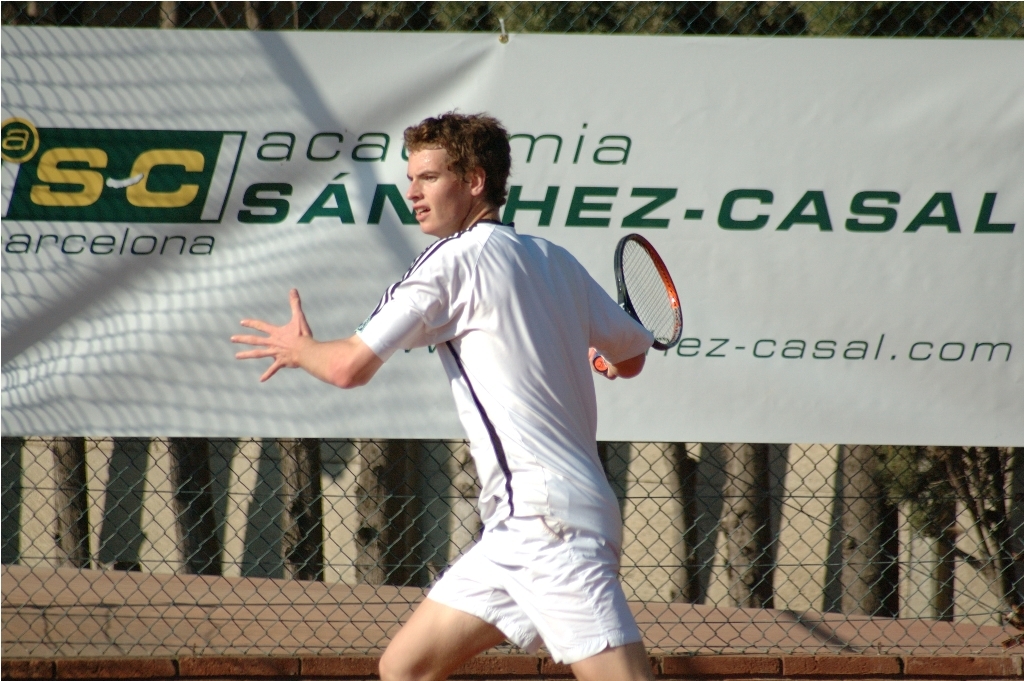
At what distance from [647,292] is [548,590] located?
4.45 ft

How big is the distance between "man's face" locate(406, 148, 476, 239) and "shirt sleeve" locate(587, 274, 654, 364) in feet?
1.04

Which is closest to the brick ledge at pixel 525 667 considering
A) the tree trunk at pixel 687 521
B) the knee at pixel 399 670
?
the tree trunk at pixel 687 521

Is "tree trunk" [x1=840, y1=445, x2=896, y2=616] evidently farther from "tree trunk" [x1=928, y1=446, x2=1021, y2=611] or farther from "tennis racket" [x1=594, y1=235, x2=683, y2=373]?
"tennis racket" [x1=594, y1=235, x2=683, y2=373]

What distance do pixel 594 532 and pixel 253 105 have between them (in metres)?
2.17

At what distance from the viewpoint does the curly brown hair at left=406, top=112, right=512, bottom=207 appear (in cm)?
222

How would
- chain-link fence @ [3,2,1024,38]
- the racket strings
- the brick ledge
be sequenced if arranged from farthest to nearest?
1. chain-link fence @ [3,2,1024,38]
2. the brick ledge
3. the racket strings

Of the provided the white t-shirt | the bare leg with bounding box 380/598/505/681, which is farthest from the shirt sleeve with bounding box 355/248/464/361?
the bare leg with bounding box 380/598/505/681

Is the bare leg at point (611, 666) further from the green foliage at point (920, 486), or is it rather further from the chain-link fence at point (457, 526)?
the green foliage at point (920, 486)

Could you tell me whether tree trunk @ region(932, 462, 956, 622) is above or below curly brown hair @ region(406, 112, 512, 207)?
below

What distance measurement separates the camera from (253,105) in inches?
141

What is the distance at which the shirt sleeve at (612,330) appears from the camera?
232 centimetres

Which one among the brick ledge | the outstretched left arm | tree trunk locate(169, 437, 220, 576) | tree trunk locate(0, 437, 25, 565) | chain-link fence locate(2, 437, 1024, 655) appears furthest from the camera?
tree trunk locate(0, 437, 25, 565)

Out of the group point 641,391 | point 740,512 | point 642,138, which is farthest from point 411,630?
point 740,512

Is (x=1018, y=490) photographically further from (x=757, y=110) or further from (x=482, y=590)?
(x=482, y=590)
